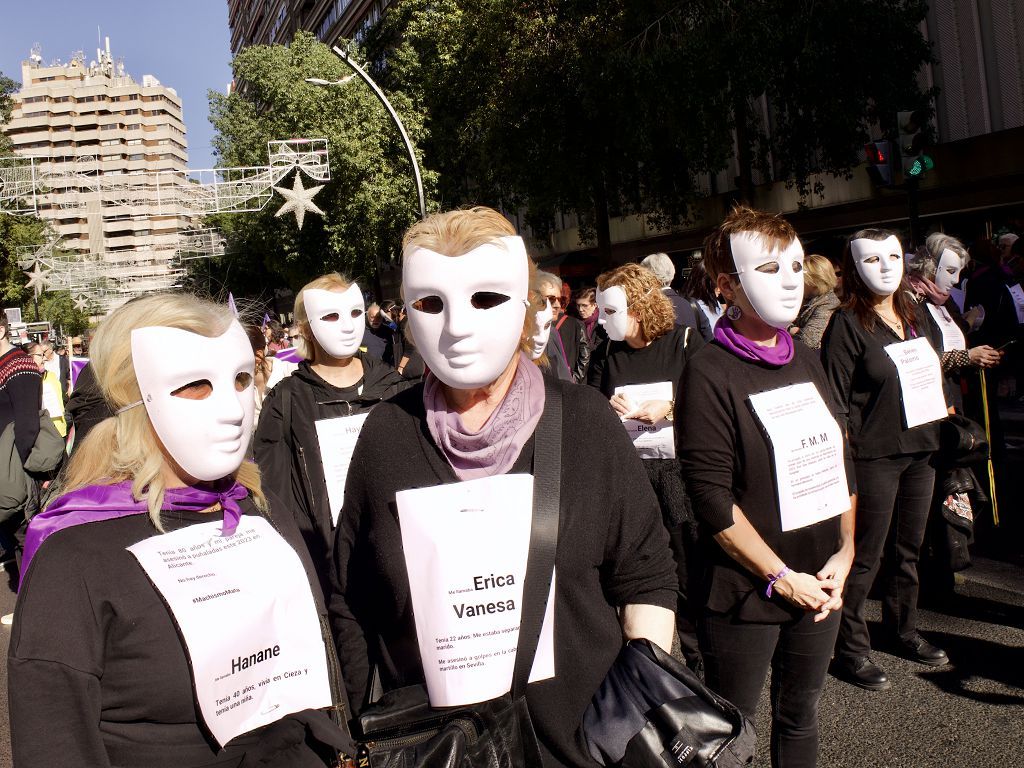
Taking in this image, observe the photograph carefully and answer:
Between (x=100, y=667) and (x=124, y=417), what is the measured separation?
54 cm

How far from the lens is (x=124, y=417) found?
6.80 feet

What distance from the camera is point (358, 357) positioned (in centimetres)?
481

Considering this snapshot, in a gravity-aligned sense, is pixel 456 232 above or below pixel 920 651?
above

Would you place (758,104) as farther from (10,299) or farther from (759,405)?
(10,299)

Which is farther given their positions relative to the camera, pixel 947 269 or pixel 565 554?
pixel 947 269

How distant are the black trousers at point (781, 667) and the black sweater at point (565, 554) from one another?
90 centimetres

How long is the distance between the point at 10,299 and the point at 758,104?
104ft

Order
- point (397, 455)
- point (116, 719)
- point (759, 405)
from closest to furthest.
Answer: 1. point (116, 719)
2. point (397, 455)
3. point (759, 405)

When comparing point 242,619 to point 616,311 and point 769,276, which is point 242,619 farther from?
point 616,311

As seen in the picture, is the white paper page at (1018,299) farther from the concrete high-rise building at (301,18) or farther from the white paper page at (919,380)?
the concrete high-rise building at (301,18)

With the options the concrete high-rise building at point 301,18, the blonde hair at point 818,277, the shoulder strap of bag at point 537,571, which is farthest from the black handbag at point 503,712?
the concrete high-rise building at point 301,18

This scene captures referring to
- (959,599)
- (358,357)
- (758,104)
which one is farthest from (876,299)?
(758,104)

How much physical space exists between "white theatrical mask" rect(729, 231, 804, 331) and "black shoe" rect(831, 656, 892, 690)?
6.60 ft

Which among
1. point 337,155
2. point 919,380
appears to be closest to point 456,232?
point 919,380
